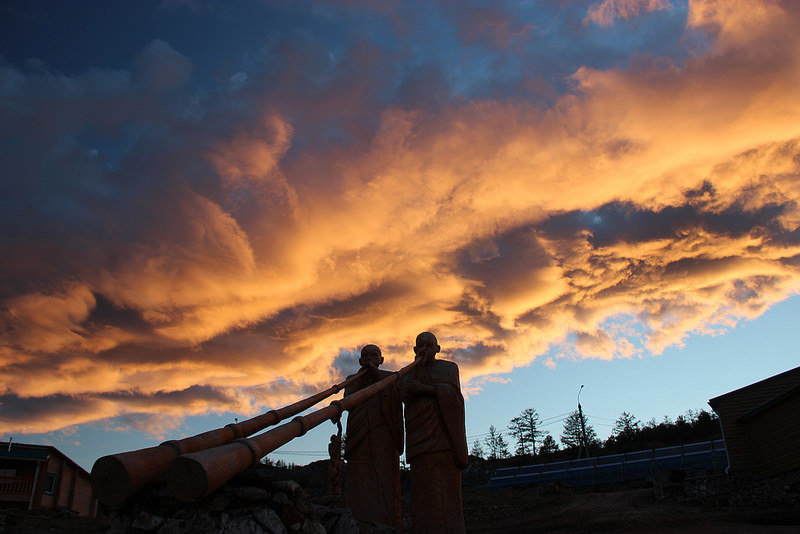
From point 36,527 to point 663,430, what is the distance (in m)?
48.5

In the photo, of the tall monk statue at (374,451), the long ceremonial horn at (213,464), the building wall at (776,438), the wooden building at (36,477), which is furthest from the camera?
the wooden building at (36,477)

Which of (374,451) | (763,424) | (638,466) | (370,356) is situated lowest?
(638,466)

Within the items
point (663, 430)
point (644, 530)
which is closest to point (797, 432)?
point (644, 530)

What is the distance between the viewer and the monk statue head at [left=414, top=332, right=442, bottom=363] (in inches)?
398

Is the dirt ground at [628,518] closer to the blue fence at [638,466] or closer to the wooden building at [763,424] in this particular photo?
the wooden building at [763,424]

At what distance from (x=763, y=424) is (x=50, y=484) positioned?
32181mm

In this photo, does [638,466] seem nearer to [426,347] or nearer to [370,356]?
[426,347]

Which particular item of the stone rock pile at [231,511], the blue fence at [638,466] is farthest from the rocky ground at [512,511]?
the blue fence at [638,466]

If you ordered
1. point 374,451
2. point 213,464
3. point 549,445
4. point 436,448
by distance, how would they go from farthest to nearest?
point 549,445 → point 374,451 → point 436,448 → point 213,464

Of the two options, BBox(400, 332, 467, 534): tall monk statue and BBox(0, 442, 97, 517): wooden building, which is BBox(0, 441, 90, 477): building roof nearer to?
BBox(0, 442, 97, 517): wooden building

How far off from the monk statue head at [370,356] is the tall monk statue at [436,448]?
31.6 inches

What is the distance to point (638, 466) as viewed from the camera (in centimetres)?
2795

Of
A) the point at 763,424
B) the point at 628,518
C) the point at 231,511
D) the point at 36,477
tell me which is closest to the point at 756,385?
the point at 763,424

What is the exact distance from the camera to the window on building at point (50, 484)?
2606 centimetres
